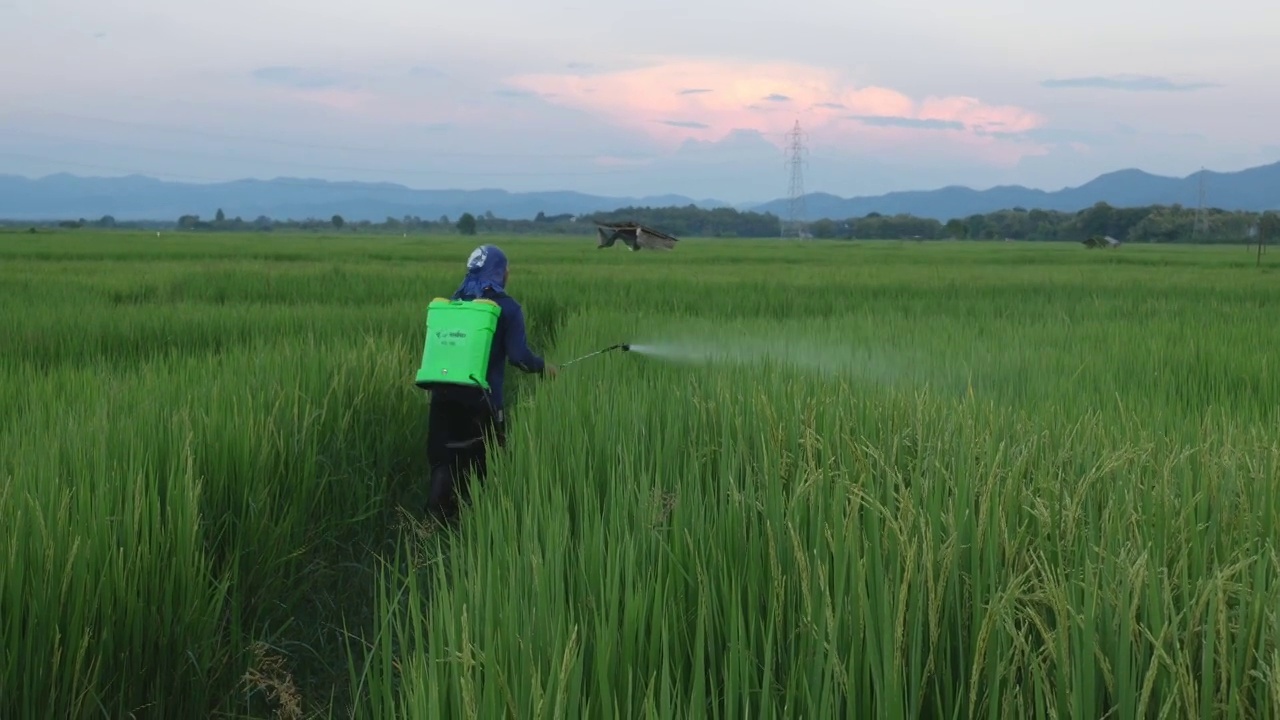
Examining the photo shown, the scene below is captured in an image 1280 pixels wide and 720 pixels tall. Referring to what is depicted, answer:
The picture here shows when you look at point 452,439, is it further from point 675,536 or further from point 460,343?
point 675,536

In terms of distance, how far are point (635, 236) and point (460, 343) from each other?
3085 centimetres

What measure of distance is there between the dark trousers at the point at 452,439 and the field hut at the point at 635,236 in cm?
2858

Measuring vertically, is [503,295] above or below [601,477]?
above

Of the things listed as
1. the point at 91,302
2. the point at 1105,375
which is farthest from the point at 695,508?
the point at 91,302

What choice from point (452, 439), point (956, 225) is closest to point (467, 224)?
point (956, 225)

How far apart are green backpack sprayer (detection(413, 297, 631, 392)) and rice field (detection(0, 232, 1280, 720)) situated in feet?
1.14

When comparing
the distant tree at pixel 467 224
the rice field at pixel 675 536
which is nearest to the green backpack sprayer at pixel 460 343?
the rice field at pixel 675 536

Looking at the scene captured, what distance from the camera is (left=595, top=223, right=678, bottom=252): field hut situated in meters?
34.3

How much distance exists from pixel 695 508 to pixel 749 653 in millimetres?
649

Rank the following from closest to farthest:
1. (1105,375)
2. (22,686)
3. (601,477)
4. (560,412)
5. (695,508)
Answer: (695,508) < (22,686) < (601,477) < (560,412) < (1105,375)

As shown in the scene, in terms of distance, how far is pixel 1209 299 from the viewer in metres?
11.0

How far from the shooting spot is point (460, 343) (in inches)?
164

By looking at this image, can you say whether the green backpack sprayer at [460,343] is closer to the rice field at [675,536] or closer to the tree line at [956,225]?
the rice field at [675,536]

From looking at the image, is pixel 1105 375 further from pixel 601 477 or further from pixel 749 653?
pixel 749 653
